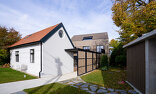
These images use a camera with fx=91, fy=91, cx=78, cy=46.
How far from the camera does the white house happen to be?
336 inches

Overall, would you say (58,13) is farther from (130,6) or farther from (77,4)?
(130,6)

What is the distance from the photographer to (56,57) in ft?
32.0

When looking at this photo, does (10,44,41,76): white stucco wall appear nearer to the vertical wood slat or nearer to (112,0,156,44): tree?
the vertical wood slat

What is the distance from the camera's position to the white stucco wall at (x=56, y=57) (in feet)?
28.6

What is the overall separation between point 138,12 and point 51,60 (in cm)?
939

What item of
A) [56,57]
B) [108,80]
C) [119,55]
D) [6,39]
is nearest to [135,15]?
[108,80]

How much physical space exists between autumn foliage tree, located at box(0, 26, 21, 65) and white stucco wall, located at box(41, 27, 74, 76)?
912cm

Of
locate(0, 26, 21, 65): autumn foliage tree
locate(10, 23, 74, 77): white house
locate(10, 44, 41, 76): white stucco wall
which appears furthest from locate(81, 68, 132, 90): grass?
locate(0, 26, 21, 65): autumn foliage tree

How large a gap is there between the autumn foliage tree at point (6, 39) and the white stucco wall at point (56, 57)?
29.9 ft

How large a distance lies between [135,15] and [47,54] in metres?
9.13

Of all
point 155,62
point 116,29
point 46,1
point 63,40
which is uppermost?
point 46,1

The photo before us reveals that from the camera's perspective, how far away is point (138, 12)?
834 cm

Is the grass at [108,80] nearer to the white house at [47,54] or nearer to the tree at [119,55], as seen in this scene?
the white house at [47,54]

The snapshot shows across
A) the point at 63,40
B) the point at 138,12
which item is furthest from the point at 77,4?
the point at 138,12
